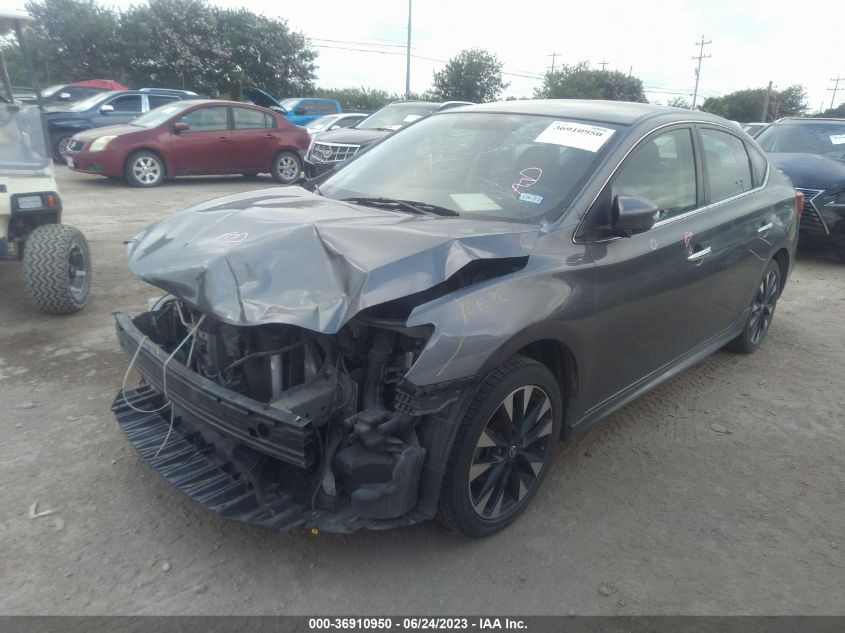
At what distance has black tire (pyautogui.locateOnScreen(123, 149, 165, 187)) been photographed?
11.3 m

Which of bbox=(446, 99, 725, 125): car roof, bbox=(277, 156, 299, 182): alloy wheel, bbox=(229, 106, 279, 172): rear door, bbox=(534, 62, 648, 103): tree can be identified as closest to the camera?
bbox=(446, 99, 725, 125): car roof

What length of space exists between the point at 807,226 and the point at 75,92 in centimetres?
1695

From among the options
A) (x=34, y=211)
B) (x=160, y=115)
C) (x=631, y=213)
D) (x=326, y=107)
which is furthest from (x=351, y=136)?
(x=326, y=107)

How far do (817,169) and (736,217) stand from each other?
16.9ft

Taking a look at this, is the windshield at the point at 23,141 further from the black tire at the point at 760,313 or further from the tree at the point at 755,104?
the tree at the point at 755,104

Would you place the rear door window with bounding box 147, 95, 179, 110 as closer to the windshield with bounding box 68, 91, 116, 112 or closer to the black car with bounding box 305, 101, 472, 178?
the windshield with bounding box 68, 91, 116, 112

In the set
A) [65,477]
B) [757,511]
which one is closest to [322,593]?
[65,477]

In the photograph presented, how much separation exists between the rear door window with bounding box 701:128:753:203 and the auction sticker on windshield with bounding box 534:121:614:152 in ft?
3.22

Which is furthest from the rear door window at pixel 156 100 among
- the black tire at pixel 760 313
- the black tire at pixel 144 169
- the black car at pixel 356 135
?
the black tire at pixel 760 313

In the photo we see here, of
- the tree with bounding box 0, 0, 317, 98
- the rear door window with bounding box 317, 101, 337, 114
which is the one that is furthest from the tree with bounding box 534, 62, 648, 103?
the rear door window with bounding box 317, 101, 337, 114

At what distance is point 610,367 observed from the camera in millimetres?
3117

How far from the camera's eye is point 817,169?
26.1 feet

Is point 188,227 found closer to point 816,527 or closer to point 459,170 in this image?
point 459,170

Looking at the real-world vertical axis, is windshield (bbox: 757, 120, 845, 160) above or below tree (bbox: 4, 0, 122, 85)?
below
